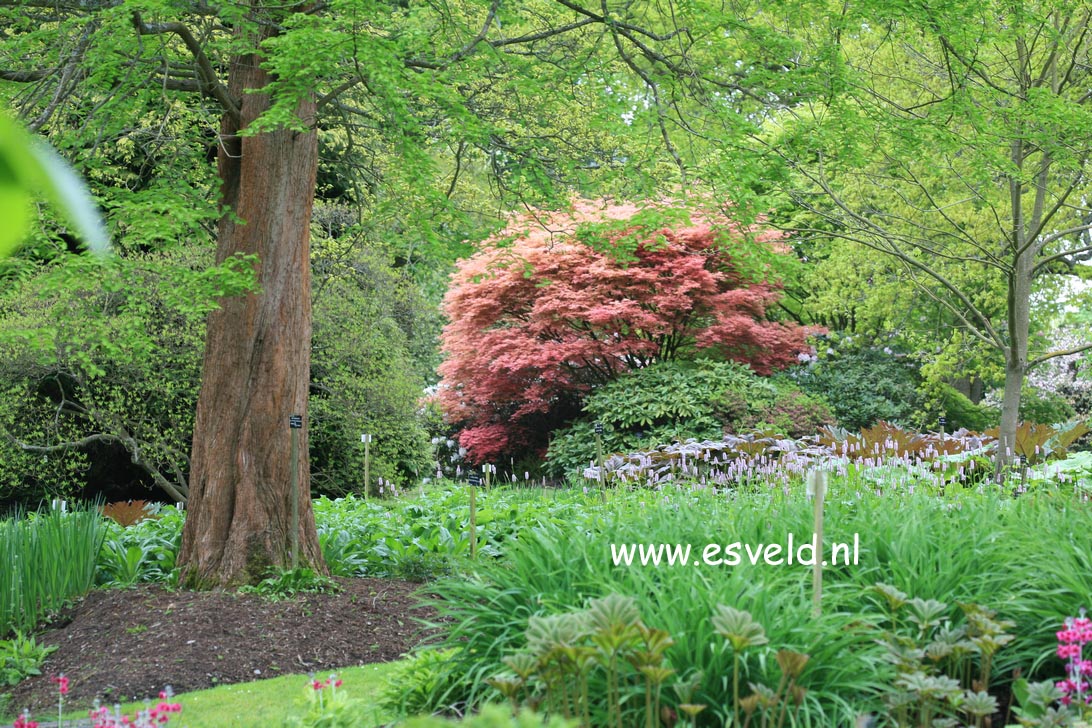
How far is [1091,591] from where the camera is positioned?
348 centimetres

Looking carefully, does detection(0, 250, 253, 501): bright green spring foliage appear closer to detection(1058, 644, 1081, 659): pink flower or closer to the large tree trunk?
the large tree trunk

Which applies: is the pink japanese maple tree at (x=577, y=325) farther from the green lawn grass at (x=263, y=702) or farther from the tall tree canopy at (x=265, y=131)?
the green lawn grass at (x=263, y=702)

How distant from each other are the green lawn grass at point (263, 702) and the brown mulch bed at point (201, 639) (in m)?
0.22

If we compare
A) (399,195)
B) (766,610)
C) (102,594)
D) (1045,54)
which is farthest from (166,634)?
(1045,54)

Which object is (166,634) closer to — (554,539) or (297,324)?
(297,324)

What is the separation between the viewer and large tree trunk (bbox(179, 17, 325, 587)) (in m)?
6.80

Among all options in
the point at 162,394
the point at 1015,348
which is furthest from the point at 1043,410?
the point at 162,394

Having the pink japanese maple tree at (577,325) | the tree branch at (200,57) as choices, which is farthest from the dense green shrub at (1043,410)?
the tree branch at (200,57)

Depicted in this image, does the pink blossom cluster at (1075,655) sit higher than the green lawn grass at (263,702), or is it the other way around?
the pink blossom cluster at (1075,655)

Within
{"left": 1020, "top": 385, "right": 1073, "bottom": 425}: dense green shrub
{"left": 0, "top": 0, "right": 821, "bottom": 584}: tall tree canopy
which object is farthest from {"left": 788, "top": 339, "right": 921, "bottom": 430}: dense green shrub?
{"left": 0, "top": 0, "right": 821, "bottom": 584}: tall tree canopy

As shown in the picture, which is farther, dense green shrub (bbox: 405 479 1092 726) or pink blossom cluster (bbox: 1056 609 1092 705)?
dense green shrub (bbox: 405 479 1092 726)

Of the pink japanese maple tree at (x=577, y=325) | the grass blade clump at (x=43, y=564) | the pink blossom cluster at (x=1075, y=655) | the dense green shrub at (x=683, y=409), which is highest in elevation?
the pink japanese maple tree at (x=577, y=325)

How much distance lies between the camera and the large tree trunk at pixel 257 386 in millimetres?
6797

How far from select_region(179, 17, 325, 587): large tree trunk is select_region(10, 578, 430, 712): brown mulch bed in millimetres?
425
